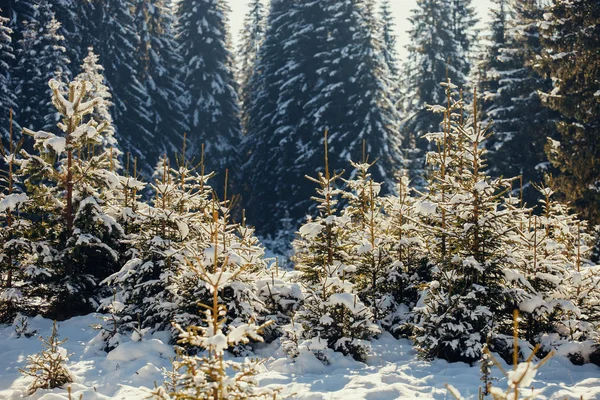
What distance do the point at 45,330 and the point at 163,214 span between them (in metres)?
2.52

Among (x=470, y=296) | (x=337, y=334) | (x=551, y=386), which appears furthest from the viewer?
(x=337, y=334)

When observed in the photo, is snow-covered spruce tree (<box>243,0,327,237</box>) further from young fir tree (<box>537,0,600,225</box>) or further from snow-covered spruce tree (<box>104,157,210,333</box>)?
snow-covered spruce tree (<box>104,157,210,333</box>)

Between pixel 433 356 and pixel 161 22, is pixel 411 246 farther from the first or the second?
pixel 161 22

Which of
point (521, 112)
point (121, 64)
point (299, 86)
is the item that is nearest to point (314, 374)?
point (521, 112)

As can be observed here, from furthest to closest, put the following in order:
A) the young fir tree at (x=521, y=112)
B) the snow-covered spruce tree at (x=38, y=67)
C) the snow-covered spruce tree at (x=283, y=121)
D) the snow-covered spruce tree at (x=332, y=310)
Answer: the snow-covered spruce tree at (x=283, y=121) → the snow-covered spruce tree at (x=38, y=67) → the young fir tree at (x=521, y=112) → the snow-covered spruce tree at (x=332, y=310)

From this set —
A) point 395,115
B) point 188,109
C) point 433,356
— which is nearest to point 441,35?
point 395,115

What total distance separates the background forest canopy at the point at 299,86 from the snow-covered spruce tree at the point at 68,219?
27.3 feet

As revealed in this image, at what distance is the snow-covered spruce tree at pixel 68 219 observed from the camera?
748cm

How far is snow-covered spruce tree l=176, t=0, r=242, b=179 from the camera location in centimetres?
3030

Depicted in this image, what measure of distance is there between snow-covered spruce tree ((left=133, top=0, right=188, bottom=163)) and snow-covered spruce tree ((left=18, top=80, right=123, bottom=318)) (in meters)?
22.2

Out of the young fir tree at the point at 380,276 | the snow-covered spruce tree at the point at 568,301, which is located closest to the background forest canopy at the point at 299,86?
the snow-covered spruce tree at the point at 568,301

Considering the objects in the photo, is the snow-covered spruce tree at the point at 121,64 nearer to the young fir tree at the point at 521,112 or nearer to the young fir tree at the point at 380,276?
the young fir tree at the point at 521,112

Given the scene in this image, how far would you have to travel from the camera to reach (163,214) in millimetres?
7223

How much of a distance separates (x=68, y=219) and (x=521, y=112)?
20.3 meters
